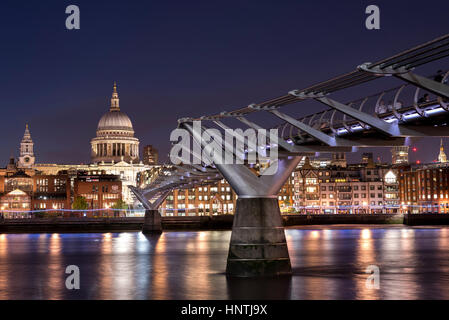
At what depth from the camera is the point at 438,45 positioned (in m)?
19.9

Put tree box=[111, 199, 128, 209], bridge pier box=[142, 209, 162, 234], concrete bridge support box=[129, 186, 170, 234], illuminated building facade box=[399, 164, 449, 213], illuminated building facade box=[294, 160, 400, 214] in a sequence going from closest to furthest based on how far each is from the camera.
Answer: concrete bridge support box=[129, 186, 170, 234] → bridge pier box=[142, 209, 162, 234] → illuminated building facade box=[399, 164, 449, 213] → illuminated building facade box=[294, 160, 400, 214] → tree box=[111, 199, 128, 209]

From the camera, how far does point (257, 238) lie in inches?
1372

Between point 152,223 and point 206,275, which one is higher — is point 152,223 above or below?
above

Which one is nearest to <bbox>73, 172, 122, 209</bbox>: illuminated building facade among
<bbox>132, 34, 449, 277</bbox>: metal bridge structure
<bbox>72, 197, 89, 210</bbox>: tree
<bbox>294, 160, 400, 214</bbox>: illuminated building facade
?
<bbox>72, 197, 89, 210</bbox>: tree

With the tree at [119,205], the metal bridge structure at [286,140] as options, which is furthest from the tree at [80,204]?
the metal bridge structure at [286,140]

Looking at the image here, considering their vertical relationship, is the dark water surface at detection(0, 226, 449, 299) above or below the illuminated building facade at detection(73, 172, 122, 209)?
below

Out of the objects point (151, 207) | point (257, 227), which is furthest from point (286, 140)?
point (151, 207)

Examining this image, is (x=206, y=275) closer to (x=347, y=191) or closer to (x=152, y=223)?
(x=152, y=223)

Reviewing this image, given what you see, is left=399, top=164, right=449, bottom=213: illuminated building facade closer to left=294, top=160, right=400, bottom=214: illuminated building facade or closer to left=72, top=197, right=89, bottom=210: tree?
left=294, top=160, right=400, bottom=214: illuminated building facade

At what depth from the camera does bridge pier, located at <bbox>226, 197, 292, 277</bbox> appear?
3488 cm

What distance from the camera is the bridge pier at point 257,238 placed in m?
34.9

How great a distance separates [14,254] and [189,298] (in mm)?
37046
